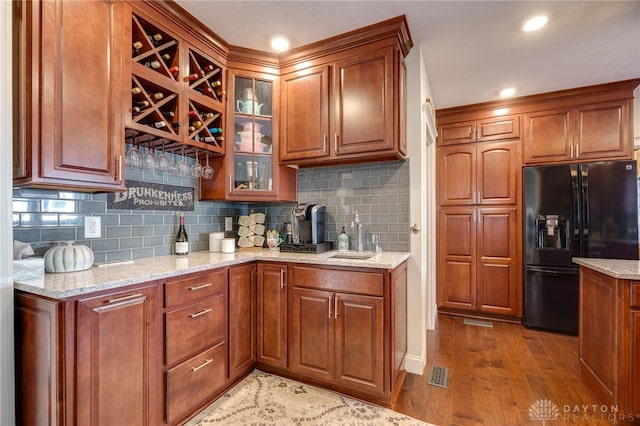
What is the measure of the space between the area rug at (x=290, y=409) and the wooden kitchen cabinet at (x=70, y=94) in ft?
4.91

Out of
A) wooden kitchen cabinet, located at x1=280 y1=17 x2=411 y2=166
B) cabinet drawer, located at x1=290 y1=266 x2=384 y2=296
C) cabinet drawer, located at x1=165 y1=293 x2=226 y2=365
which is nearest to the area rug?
cabinet drawer, located at x1=165 y1=293 x2=226 y2=365

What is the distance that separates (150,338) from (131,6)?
187cm

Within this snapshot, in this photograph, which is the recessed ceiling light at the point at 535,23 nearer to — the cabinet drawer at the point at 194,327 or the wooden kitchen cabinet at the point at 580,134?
the wooden kitchen cabinet at the point at 580,134

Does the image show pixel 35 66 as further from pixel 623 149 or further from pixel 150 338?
pixel 623 149

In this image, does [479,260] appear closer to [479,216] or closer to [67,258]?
[479,216]

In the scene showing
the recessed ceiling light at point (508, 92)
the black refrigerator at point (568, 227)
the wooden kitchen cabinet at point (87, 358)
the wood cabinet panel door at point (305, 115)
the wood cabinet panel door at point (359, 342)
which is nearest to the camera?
the wooden kitchen cabinet at point (87, 358)

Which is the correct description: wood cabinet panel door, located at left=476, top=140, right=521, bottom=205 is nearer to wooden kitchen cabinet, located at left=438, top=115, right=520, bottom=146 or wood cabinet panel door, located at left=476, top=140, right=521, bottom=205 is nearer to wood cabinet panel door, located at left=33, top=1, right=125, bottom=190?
wooden kitchen cabinet, located at left=438, top=115, right=520, bottom=146

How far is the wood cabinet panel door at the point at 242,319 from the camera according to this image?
6.63 feet

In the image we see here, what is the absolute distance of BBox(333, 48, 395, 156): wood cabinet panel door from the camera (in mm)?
2154

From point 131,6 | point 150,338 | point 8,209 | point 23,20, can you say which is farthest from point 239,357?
point 131,6

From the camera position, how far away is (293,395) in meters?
2.00

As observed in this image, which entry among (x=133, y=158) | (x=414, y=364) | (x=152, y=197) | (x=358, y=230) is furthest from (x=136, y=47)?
(x=414, y=364)

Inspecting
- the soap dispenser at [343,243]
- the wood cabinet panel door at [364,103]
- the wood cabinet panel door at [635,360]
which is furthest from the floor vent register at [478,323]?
the wood cabinet panel door at [364,103]

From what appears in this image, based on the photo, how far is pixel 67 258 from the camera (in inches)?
61.1
